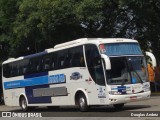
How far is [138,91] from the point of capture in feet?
65.1

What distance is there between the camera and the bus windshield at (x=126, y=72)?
19484 mm

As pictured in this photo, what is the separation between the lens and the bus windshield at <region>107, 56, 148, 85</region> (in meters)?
19.5

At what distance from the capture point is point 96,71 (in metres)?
20.0

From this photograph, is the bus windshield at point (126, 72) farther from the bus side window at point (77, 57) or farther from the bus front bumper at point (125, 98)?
the bus side window at point (77, 57)

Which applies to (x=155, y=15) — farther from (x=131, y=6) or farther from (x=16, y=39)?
(x=16, y=39)

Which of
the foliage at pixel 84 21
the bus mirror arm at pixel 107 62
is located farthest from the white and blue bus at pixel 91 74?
the foliage at pixel 84 21

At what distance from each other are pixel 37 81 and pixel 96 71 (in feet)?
18.3

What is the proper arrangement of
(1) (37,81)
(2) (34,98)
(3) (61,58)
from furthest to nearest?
(2) (34,98)
(1) (37,81)
(3) (61,58)

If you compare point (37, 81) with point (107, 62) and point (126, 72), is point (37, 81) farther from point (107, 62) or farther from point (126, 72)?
point (107, 62)

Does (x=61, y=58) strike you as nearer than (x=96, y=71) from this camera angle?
No

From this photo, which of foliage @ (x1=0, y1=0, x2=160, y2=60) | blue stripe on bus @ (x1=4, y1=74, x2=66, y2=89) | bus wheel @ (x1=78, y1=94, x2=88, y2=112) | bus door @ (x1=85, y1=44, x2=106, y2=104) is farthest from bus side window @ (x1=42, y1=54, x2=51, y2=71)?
foliage @ (x1=0, y1=0, x2=160, y2=60)

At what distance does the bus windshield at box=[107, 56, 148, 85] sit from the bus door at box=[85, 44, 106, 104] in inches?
17.4

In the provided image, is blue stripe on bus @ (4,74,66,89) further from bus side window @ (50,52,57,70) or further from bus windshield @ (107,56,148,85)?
bus windshield @ (107,56,148,85)

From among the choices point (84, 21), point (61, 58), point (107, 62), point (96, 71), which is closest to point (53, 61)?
point (61, 58)
